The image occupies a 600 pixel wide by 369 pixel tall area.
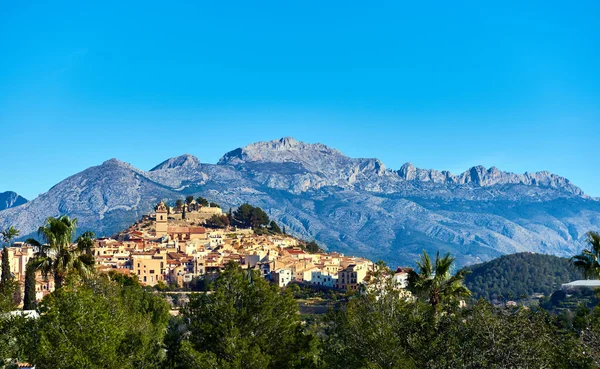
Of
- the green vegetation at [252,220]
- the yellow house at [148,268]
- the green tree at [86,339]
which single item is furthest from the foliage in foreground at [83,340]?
the green vegetation at [252,220]

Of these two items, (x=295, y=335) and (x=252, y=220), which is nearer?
(x=295, y=335)

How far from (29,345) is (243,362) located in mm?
7681

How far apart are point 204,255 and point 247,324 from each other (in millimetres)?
94470

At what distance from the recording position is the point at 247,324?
2573cm

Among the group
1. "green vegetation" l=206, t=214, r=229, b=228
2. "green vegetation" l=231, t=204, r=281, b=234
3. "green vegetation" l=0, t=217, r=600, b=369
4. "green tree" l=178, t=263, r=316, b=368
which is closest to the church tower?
"green vegetation" l=206, t=214, r=229, b=228

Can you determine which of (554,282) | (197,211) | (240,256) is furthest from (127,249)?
(554,282)

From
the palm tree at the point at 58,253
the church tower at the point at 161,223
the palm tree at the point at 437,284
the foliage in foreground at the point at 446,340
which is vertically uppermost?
the church tower at the point at 161,223

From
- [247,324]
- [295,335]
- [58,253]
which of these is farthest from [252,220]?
[247,324]

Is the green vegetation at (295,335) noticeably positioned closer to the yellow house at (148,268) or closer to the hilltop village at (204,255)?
the hilltop village at (204,255)

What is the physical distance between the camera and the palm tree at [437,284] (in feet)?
88.5

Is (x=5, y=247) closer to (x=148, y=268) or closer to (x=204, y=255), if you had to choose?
(x=148, y=268)

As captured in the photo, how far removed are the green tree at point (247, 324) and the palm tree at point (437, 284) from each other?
16.2 ft

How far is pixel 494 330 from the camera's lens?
21.1 meters

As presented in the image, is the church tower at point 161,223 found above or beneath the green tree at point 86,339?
above
